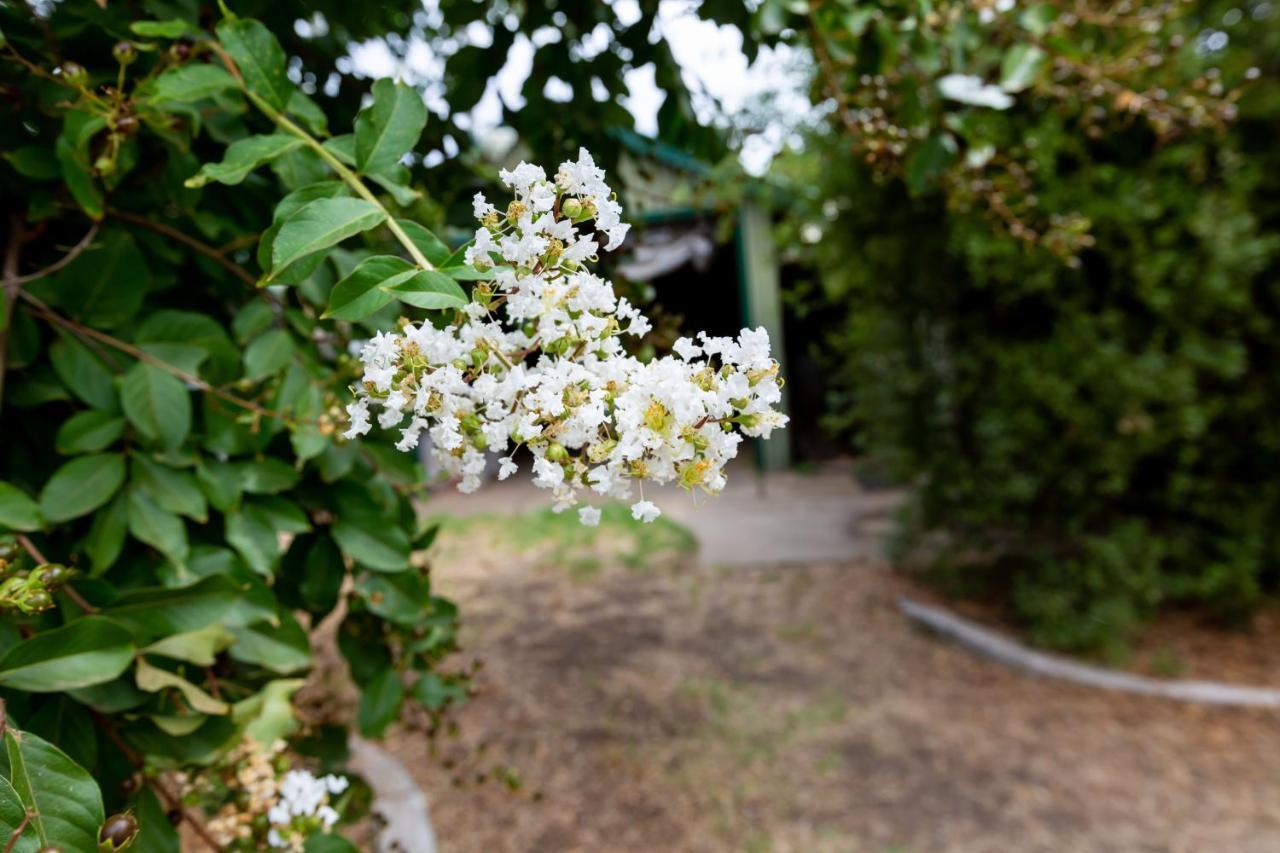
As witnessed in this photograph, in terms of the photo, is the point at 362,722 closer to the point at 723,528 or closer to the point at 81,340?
the point at 81,340

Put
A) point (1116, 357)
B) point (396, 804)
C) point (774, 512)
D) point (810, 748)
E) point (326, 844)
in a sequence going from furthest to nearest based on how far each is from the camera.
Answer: point (774, 512) → point (1116, 357) → point (810, 748) → point (396, 804) → point (326, 844)

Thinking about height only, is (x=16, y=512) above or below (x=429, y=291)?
below

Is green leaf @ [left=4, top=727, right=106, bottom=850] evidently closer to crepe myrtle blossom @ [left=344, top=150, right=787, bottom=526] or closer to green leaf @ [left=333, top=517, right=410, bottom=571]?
crepe myrtle blossom @ [left=344, top=150, right=787, bottom=526]

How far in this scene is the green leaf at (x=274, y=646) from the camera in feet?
3.28

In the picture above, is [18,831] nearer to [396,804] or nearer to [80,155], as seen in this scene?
[80,155]

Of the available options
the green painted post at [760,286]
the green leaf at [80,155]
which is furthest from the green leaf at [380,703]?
the green painted post at [760,286]

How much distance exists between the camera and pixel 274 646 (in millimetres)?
1019

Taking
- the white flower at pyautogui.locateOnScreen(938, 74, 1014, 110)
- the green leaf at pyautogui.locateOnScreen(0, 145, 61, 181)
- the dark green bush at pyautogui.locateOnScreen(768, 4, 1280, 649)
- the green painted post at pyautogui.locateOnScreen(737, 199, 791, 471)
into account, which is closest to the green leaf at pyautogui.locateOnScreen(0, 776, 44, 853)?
the green leaf at pyautogui.locateOnScreen(0, 145, 61, 181)

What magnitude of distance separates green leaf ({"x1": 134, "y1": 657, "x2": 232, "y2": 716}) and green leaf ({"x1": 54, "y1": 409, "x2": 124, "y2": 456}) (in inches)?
11.7

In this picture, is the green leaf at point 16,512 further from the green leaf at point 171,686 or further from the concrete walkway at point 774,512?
the concrete walkway at point 774,512

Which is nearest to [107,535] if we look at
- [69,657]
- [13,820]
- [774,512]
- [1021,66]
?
[69,657]

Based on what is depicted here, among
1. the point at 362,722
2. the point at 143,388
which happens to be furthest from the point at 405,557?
the point at 143,388

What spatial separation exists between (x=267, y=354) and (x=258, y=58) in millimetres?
426

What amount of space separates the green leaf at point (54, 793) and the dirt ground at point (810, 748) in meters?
0.92
